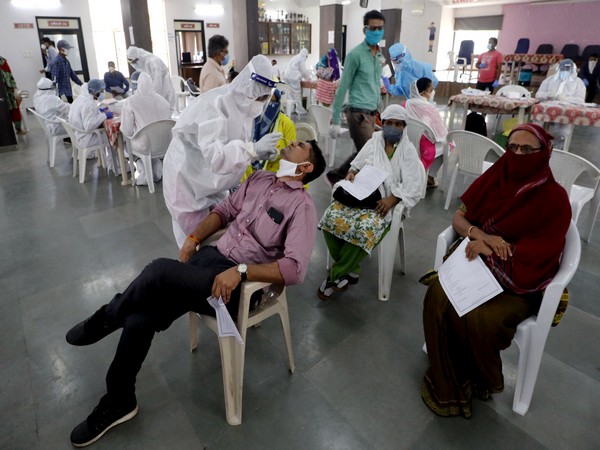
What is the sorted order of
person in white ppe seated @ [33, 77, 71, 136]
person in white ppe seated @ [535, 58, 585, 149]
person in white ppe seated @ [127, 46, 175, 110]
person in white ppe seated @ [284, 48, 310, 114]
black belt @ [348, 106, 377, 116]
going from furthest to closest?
person in white ppe seated @ [284, 48, 310, 114] → person in white ppe seated @ [535, 58, 585, 149] → person in white ppe seated @ [33, 77, 71, 136] → person in white ppe seated @ [127, 46, 175, 110] → black belt @ [348, 106, 377, 116]

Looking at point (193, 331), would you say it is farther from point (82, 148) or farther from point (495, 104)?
point (495, 104)

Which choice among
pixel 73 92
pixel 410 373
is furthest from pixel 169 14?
pixel 410 373

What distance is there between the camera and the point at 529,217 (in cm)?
146

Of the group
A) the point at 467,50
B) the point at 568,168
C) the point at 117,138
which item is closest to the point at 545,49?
the point at 467,50

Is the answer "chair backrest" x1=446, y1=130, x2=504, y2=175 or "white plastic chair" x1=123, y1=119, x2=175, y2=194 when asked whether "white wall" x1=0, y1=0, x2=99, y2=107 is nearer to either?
"white plastic chair" x1=123, y1=119, x2=175, y2=194

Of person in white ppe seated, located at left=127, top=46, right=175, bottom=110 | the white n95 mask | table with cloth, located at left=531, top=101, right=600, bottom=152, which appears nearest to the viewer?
the white n95 mask

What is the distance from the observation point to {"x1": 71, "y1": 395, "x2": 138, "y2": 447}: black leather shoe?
1.41 m

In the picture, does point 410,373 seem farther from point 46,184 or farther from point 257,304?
point 46,184

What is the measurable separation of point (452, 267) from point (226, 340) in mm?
916

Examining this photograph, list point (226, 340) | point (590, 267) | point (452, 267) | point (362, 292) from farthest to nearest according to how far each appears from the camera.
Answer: point (590, 267), point (362, 292), point (452, 267), point (226, 340)

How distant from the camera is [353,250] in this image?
2.18m

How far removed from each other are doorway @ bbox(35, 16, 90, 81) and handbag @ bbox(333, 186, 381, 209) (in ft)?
30.1

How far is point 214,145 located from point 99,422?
1148 mm

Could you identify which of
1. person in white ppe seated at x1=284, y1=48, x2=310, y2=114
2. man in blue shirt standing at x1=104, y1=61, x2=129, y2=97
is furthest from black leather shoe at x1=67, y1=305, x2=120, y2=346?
person in white ppe seated at x1=284, y1=48, x2=310, y2=114
